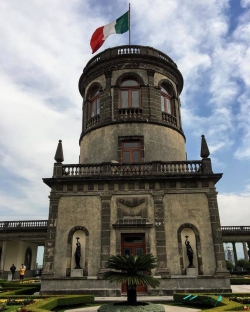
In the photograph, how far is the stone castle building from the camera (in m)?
15.9

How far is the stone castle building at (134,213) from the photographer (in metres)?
15.9

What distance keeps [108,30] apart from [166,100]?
733cm

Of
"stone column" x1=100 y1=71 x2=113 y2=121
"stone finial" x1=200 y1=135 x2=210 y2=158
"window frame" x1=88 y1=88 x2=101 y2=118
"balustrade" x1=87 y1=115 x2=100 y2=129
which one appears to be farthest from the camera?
"window frame" x1=88 y1=88 x2=101 y2=118

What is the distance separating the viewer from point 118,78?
2161cm

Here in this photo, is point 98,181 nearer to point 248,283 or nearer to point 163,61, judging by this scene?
point 163,61

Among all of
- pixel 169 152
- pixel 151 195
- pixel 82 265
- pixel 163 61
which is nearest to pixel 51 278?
pixel 82 265

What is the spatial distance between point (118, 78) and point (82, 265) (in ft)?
43.8

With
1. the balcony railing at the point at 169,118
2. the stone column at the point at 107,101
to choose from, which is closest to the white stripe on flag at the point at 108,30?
the stone column at the point at 107,101

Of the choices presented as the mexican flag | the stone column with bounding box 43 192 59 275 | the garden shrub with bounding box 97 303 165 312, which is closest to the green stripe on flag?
the mexican flag

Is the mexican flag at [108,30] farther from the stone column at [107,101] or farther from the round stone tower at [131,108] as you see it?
the stone column at [107,101]

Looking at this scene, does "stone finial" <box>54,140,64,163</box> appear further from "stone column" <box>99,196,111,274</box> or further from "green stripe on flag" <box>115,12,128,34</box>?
"green stripe on flag" <box>115,12,128,34</box>

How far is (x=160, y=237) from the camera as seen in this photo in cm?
1641

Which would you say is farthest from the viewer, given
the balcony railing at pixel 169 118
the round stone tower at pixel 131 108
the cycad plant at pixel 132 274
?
the balcony railing at pixel 169 118

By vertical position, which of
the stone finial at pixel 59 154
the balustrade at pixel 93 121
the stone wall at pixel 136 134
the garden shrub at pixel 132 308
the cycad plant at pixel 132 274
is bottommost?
the garden shrub at pixel 132 308
